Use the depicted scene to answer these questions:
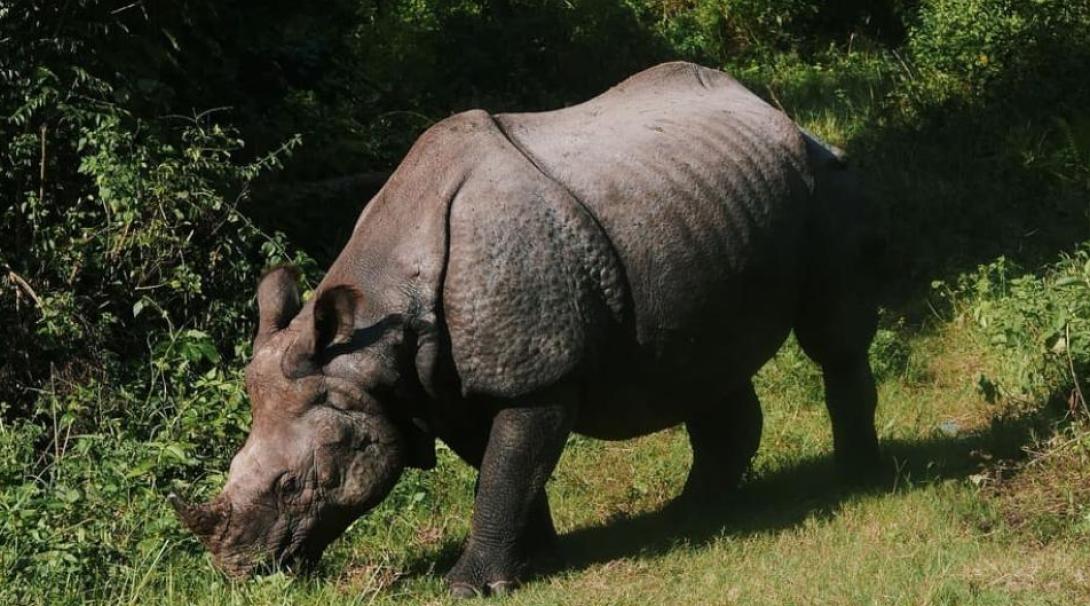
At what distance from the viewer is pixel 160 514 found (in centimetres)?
756

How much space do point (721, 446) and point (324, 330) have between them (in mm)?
2479

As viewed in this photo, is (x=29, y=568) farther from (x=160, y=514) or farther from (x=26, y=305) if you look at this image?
(x=26, y=305)

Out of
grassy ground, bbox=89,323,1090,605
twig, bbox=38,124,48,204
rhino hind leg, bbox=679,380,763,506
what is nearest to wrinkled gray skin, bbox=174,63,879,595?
grassy ground, bbox=89,323,1090,605

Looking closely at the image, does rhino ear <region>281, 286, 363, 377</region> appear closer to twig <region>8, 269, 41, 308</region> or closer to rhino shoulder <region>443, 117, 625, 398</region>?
rhino shoulder <region>443, 117, 625, 398</region>

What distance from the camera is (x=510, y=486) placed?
6.91 meters

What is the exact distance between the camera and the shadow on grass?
766 centimetres

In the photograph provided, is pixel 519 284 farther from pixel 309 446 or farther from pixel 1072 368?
pixel 1072 368

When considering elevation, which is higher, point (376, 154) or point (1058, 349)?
point (376, 154)

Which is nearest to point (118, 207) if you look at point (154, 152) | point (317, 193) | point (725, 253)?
point (154, 152)

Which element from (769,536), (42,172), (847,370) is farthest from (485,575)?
(42,172)

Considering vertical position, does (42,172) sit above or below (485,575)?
above

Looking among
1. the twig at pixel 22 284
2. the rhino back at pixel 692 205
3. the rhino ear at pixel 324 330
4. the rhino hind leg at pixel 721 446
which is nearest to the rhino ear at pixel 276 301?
the rhino ear at pixel 324 330

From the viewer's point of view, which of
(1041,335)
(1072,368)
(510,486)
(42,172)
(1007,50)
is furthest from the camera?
(1007,50)

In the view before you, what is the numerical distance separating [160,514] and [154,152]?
9.48 ft
